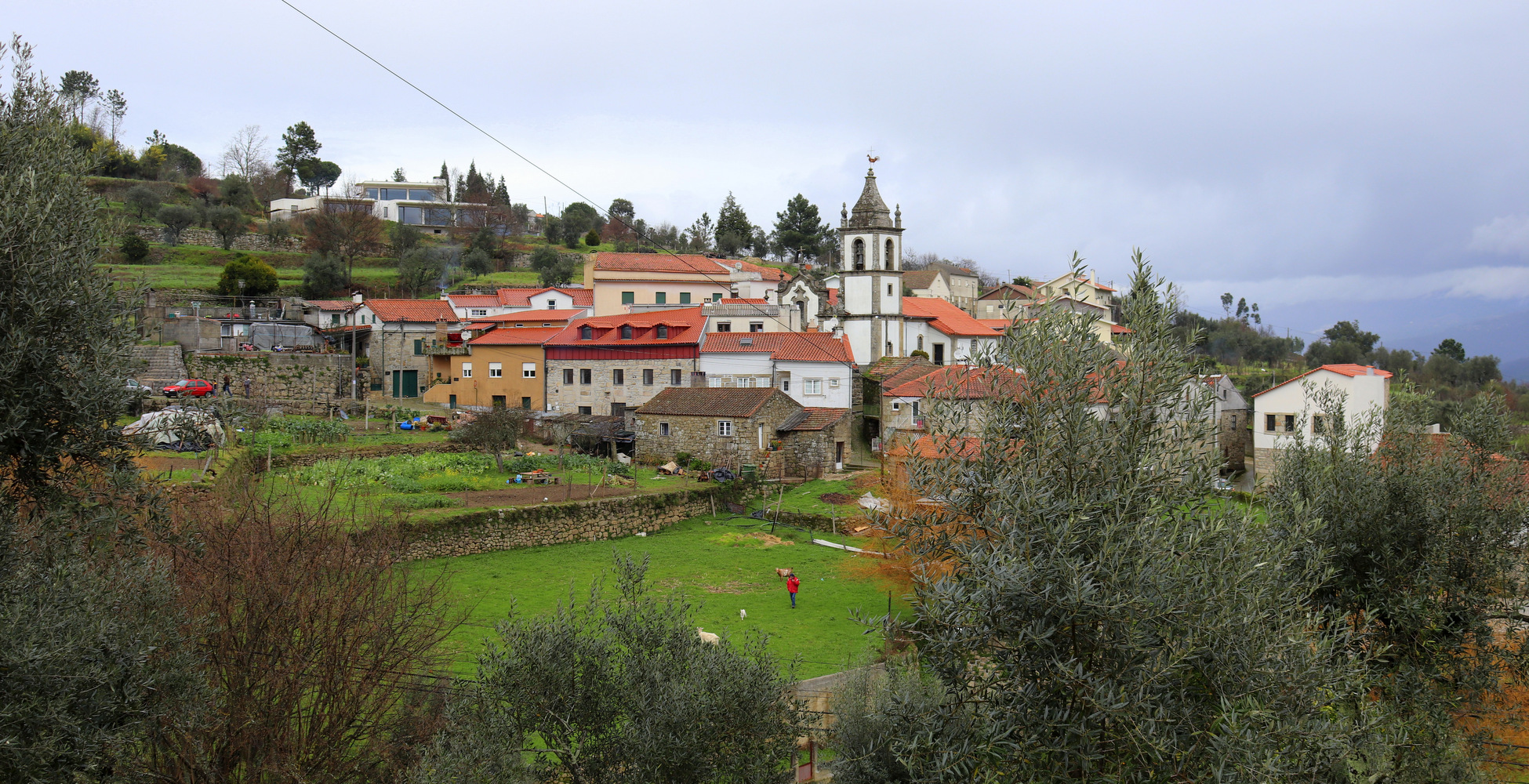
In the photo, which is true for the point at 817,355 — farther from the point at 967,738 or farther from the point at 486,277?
the point at 486,277

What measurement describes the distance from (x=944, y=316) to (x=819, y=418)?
2270 centimetres

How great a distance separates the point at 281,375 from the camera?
1554 inches

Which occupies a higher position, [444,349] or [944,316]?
[944,316]

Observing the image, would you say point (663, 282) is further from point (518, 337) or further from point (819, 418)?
point (819, 418)

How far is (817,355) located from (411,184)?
7407 centimetres

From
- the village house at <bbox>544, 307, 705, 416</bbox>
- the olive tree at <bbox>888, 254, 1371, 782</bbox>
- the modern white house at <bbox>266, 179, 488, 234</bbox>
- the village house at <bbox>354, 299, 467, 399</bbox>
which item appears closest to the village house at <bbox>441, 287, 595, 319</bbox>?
the village house at <bbox>354, 299, 467, 399</bbox>

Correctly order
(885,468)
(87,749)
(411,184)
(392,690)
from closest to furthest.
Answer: (87,749), (392,690), (885,468), (411,184)

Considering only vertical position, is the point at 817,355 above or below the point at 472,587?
above

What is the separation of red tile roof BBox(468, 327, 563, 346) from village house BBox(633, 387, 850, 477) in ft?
31.3

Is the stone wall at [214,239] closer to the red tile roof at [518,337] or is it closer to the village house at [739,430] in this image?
the red tile roof at [518,337]

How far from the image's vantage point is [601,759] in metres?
9.52

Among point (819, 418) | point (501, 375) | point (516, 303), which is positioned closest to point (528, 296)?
point (516, 303)

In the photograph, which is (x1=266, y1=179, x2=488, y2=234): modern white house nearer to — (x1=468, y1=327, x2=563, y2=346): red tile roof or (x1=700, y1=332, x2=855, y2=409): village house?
(x1=468, y1=327, x2=563, y2=346): red tile roof

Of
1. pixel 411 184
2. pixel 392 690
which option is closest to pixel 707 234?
pixel 411 184
